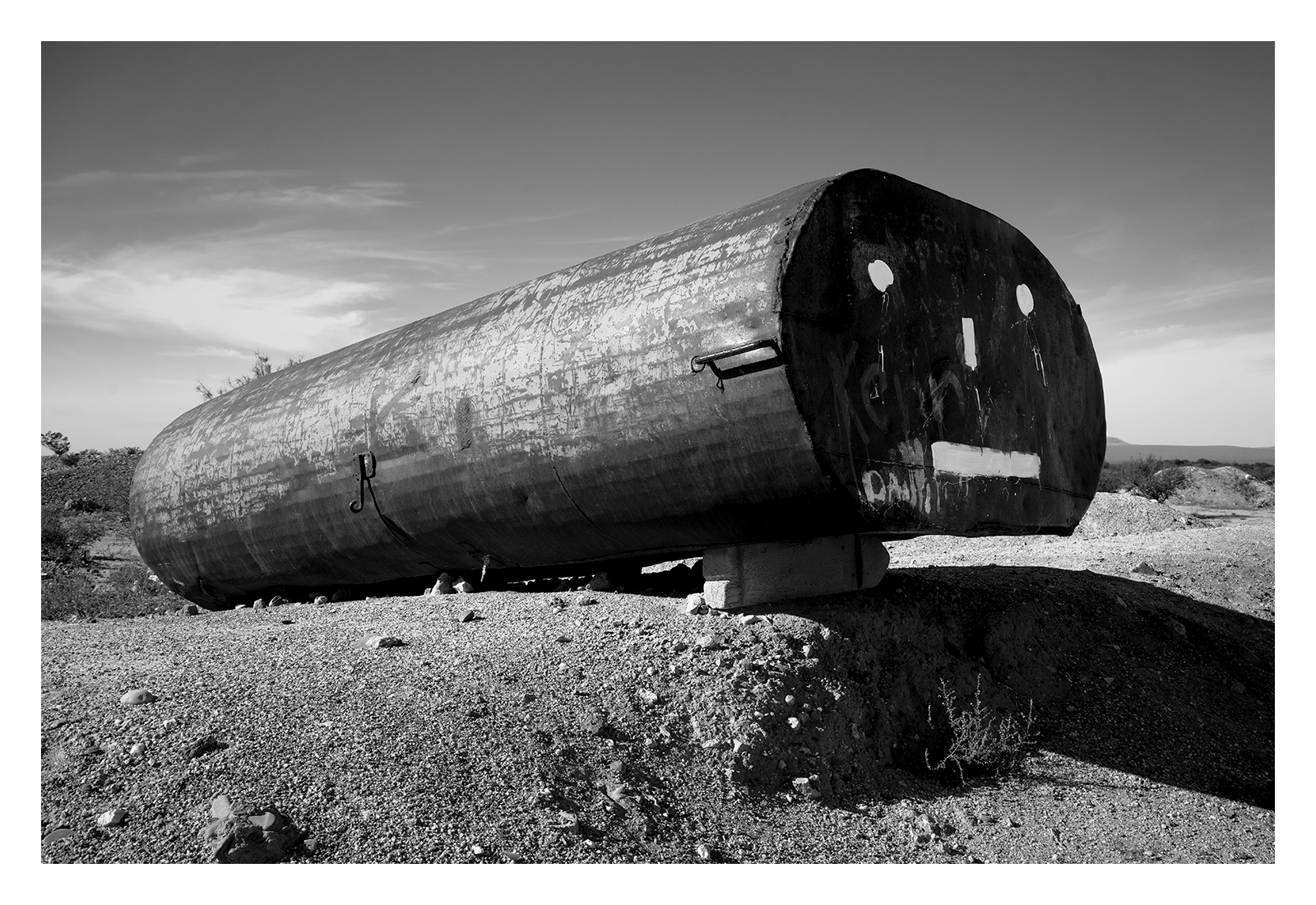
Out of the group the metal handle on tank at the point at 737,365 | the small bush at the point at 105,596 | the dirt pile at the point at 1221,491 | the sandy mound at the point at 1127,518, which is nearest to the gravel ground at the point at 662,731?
the metal handle on tank at the point at 737,365

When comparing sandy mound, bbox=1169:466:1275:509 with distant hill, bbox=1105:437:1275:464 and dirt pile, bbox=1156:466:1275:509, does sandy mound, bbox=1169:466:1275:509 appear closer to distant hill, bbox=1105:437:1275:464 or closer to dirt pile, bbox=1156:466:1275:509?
dirt pile, bbox=1156:466:1275:509

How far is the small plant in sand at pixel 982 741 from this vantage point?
446 cm

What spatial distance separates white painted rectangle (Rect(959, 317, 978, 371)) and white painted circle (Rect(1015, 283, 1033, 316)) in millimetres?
553

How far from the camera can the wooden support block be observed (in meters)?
4.82

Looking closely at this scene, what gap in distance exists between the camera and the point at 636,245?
5047 millimetres

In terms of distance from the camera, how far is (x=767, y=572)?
15.8 ft

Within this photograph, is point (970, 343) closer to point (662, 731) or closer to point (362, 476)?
point (662, 731)

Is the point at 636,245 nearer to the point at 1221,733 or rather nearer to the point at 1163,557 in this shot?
the point at 1221,733

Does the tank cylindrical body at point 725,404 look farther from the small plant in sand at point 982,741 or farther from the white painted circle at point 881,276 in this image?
the small plant in sand at point 982,741

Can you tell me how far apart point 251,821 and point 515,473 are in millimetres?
2342

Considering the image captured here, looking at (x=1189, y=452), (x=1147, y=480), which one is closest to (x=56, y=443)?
(x=1147, y=480)

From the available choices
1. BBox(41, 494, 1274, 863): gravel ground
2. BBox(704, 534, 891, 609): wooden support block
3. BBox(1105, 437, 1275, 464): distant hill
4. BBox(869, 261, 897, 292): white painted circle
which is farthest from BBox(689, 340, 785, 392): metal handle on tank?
BBox(1105, 437, 1275, 464): distant hill

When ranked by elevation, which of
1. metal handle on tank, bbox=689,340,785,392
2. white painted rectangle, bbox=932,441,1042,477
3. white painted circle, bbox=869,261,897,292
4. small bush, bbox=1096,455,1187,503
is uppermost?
white painted circle, bbox=869,261,897,292

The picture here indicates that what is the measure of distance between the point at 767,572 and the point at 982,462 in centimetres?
123
